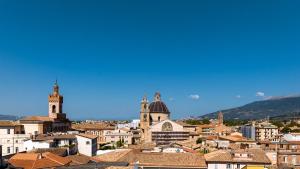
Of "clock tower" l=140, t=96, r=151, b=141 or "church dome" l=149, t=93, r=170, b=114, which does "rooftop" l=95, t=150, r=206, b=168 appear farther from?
"church dome" l=149, t=93, r=170, b=114

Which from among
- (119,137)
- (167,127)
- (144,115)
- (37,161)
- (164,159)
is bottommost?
(119,137)

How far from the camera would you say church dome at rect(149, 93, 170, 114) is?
105m

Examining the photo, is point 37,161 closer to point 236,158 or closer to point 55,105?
point 236,158

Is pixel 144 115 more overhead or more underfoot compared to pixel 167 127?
more overhead

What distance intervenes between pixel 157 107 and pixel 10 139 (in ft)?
143

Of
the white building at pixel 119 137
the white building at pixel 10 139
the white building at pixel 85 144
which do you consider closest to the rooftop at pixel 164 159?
the white building at pixel 85 144

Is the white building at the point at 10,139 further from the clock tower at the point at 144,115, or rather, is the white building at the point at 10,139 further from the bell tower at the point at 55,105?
the clock tower at the point at 144,115

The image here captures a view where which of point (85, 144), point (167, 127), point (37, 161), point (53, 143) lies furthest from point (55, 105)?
point (37, 161)

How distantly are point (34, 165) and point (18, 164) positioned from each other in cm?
141

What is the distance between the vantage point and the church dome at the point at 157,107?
343 ft

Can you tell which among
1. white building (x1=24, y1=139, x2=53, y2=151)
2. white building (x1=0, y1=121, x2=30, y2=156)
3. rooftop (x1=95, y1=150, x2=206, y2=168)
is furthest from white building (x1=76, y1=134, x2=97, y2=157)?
rooftop (x1=95, y1=150, x2=206, y2=168)

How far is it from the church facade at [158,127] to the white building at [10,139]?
31.4 m

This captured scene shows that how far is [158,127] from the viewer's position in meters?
95.6

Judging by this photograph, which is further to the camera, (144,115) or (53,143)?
(144,115)
